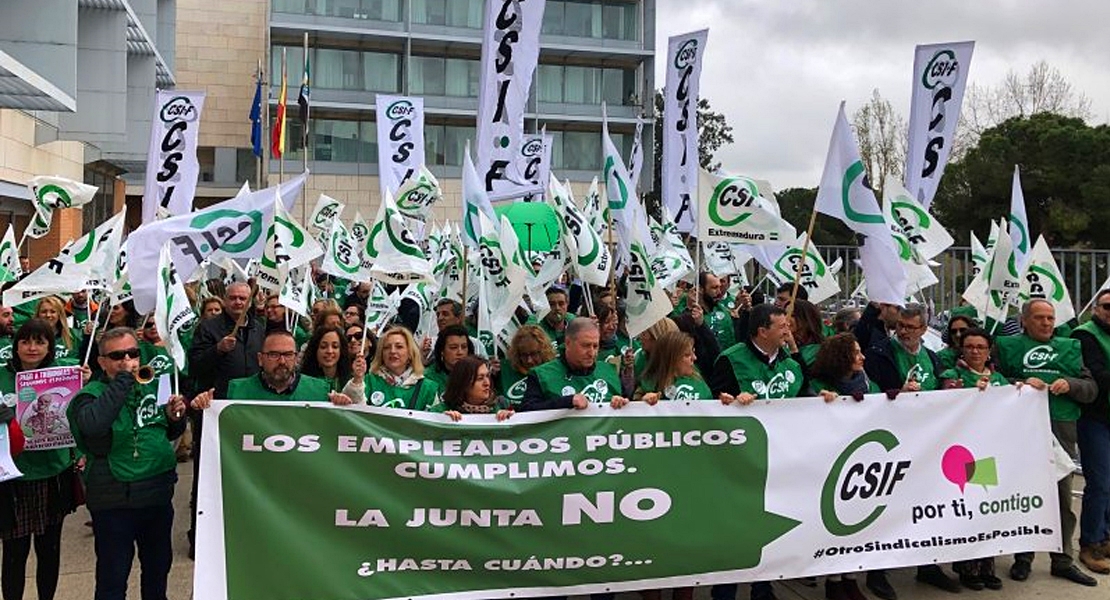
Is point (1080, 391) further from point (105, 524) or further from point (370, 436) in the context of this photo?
point (105, 524)

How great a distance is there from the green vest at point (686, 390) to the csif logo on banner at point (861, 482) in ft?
2.80

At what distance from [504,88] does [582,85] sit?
3735cm

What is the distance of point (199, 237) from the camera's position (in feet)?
21.0

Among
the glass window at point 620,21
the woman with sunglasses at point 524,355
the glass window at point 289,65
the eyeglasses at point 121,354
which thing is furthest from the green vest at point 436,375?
the glass window at point 620,21

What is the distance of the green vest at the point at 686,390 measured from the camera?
18.2ft

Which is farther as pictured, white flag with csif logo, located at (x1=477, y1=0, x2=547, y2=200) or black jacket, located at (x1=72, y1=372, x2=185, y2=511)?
white flag with csif logo, located at (x1=477, y1=0, x2=547, y2=200)

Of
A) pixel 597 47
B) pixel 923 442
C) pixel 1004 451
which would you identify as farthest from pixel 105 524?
pixel 597 47

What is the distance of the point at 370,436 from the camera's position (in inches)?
194

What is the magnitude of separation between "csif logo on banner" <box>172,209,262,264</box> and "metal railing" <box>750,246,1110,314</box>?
6.04m

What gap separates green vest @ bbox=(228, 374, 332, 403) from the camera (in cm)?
506

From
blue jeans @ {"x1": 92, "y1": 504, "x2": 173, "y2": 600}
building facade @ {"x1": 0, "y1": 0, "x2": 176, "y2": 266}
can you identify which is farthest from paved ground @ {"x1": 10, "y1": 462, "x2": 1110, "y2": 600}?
building facade @ {"x1": 0, "y1": 0, "x2": 176, "y2": 266}

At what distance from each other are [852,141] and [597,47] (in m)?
42.2

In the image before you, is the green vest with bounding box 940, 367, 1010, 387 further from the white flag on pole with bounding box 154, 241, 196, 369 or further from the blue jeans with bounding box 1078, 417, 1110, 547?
the white flag on pole with bounding box 154, 241, 196, 369

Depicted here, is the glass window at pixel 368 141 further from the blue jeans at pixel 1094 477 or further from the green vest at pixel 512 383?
the blue jeans at pixel 1094 477
